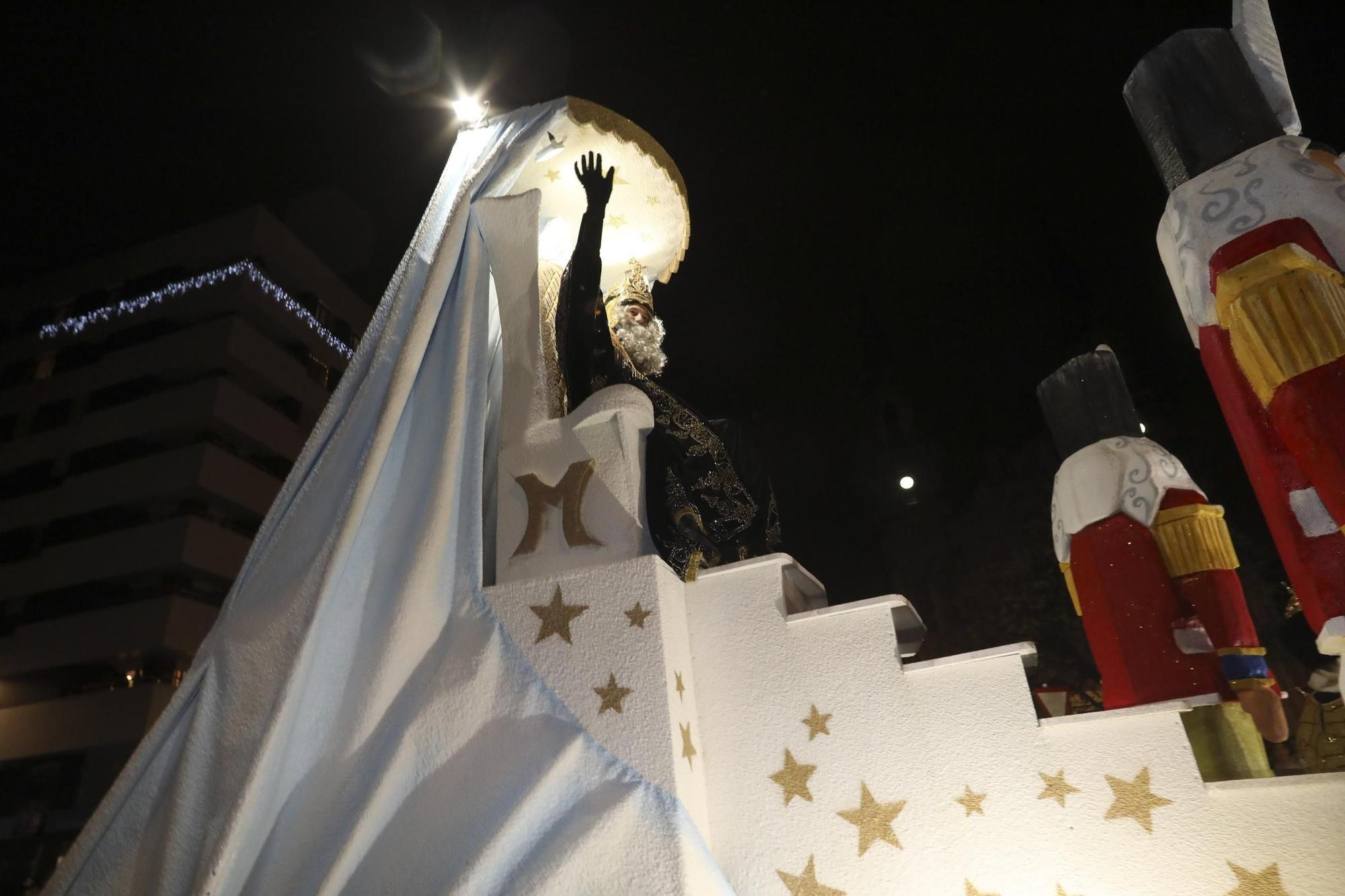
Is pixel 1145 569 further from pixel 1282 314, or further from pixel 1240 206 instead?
pixel 1240 206

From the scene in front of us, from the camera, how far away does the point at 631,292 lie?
12.2 feet

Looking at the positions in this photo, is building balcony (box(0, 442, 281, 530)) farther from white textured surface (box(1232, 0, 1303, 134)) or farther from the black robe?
white textured surface (box(1232, 0, 1303, 134))

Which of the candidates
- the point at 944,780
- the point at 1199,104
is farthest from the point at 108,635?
the point at 1199,104

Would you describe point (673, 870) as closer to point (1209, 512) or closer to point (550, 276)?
point (1209, 512)

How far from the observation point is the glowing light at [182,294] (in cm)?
2125

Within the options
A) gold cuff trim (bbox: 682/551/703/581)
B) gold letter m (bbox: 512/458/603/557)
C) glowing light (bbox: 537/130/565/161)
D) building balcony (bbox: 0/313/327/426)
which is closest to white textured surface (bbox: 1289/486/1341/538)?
gold cuff trim (bbox: 682/551/703/581)

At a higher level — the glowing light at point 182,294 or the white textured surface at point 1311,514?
the glowing light at point 182,294

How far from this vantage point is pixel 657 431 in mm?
2906

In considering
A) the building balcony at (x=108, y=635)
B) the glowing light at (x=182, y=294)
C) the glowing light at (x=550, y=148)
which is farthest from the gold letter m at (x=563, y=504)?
the glowing light at (x=182, y=294)

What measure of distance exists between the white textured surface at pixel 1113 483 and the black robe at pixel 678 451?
1.09 metres

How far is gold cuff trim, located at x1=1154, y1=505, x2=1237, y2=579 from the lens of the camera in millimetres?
2496

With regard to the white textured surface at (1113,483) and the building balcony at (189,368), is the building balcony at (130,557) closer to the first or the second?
the building balcony at (189,368)

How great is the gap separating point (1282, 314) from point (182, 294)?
25122 millimetres

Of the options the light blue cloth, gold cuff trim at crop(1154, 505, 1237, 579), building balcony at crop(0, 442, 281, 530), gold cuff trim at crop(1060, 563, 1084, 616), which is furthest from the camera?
building balcony at crop(0, 442, 281, 530)
